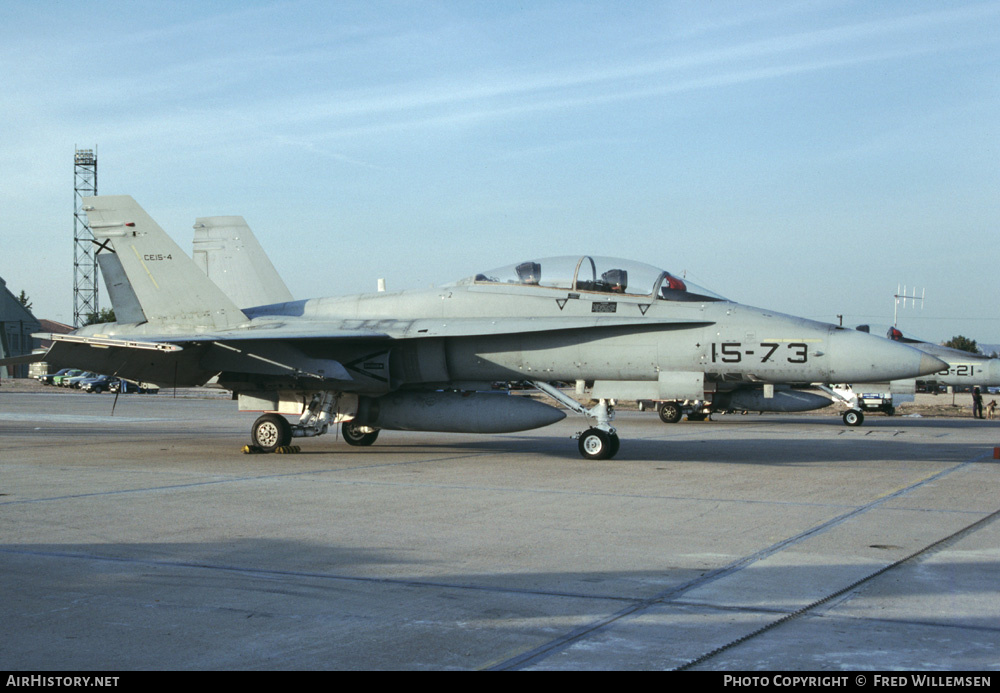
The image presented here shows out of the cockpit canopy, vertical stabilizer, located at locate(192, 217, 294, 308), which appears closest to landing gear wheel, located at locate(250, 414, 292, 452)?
vertical stabilizer, located at locate(192, 217, 294, 308)

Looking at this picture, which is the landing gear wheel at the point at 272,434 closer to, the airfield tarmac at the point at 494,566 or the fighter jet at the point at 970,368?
the airfield tarmac at the point at 494,566

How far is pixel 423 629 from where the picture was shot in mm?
4383

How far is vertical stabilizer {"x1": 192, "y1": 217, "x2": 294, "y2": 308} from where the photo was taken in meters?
16.8

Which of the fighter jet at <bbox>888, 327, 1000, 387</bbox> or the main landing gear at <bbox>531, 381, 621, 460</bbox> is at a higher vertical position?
the fighter jet at <bbox>888, 327, 1000, 387</bbox>

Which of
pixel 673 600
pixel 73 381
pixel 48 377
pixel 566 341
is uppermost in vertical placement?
pixel 48 377

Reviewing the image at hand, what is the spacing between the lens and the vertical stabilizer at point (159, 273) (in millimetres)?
14523

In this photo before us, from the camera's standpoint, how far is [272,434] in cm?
1428

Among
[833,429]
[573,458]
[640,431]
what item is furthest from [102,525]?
[833,429]

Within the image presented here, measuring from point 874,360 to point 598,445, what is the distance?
3965 mm

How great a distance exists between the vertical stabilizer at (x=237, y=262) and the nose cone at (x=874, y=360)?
34.0ft

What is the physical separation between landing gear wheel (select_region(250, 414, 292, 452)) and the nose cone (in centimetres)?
834

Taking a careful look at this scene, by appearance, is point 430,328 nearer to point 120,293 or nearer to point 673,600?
point 120,293

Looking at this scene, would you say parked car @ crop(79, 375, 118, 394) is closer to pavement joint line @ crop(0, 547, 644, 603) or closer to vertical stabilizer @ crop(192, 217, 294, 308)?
vertical stabilizer @ crop(192, 217, 294, 308)

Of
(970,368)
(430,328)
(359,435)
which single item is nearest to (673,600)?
(430,328)
